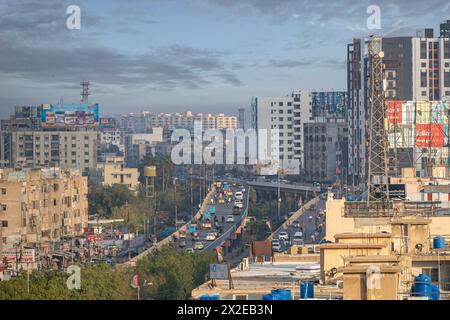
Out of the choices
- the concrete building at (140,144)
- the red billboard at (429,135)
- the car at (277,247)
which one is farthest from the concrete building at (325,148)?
the car at (277,247)

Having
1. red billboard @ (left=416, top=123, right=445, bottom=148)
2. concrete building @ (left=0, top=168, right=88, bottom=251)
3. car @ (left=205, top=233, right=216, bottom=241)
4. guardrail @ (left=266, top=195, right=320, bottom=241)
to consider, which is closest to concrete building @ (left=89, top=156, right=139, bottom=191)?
guardrail @ (left=266, top=195, right=320, bottom=241)

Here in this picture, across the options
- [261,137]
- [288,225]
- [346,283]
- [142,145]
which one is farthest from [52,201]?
[142,145]

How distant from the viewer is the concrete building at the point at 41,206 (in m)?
31.8

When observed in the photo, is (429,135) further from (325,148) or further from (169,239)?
(325,148)

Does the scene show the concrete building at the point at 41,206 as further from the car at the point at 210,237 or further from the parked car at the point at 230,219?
A: the parked car at the point at 230,219

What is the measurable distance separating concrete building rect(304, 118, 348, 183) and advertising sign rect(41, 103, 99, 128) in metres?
12.8

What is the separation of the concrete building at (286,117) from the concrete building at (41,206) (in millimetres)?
46655

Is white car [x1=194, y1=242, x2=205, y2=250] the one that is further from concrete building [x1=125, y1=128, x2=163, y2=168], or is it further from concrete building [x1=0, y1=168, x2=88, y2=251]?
concrete building [x1=125, y1=128, x2=163, y2=168]

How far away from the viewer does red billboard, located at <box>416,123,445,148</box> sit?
36031mm

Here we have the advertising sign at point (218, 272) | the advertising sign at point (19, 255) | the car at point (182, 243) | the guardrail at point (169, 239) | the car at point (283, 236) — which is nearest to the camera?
the advertising sign at point (218, 272)

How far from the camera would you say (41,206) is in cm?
3425

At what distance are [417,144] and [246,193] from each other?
96.3 ft

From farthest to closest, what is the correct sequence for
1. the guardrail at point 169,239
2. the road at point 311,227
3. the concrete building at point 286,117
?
the concrete building at point 286,117 → the road at point 311,227 → the guardrail at point 169,239

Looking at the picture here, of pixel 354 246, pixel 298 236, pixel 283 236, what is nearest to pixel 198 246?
pixel 283 236
